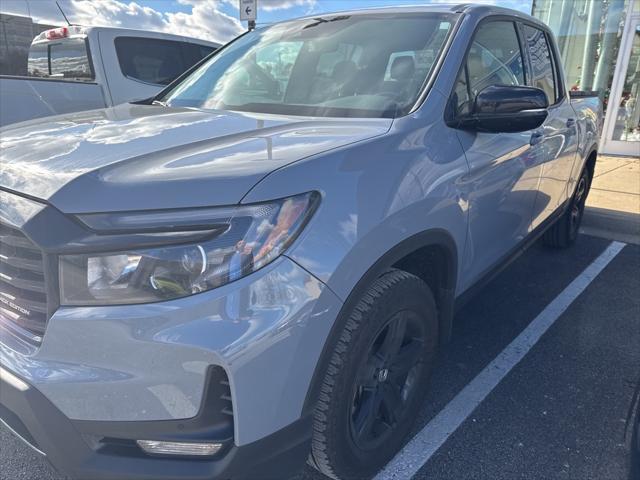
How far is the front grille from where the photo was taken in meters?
1.45

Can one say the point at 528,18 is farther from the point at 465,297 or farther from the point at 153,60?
the point at 153,60

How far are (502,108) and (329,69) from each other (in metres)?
0.85

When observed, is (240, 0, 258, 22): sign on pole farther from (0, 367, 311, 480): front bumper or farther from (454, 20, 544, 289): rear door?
(0, 367, 311, 480): front bumper

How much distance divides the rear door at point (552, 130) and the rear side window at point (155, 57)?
14.5ft

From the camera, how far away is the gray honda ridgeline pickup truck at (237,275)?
1355 mm

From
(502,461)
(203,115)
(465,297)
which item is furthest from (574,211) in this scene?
(203,115)

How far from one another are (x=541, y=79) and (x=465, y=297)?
5.76 ft

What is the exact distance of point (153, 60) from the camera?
20.7 feet

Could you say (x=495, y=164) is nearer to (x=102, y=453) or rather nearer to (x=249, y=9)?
(x=102, y=453)

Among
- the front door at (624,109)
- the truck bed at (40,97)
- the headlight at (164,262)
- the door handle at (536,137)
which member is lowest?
the front door at (624,109)

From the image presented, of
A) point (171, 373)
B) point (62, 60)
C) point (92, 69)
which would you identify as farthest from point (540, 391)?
point (62, 60)

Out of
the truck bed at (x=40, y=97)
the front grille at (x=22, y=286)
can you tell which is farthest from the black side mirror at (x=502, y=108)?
the truck bed at (x=40, y=97)

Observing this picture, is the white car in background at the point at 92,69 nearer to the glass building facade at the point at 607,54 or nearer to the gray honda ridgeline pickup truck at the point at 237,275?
the gray honda ridgeline pickup truck at the point at 237,275

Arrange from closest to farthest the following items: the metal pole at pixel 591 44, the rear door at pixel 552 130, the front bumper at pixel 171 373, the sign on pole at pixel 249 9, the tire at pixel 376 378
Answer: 1. the front bumper at pixel 171 373
2. the tire at pixel 376 378
3. the rear door at pixel 552 130
4. the sign on pole at pixel 249 9
5. the metal pole at pixel 591 44
